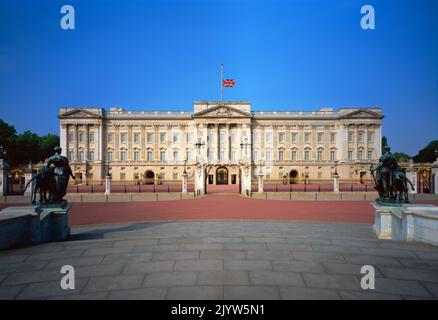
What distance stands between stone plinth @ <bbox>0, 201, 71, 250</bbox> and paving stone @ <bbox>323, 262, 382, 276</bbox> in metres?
7.51

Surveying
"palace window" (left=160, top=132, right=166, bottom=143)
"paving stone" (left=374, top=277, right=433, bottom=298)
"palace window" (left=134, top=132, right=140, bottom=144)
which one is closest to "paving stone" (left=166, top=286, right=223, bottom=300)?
"paving stone" (left=374, top=277, right=433, bottom=298)

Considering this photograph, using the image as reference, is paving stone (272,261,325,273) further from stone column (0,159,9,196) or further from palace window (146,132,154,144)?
palace window (146,132,154,144)

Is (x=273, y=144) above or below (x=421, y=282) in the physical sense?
above

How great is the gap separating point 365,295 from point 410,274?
158 centimetres

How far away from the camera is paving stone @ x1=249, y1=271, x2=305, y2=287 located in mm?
4492

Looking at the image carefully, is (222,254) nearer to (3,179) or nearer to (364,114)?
(3,179)

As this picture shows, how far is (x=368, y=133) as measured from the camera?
2290 inches

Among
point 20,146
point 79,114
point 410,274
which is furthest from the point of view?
point 20,146

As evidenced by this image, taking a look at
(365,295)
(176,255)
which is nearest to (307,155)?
(176,255)

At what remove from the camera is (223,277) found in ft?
15.6
